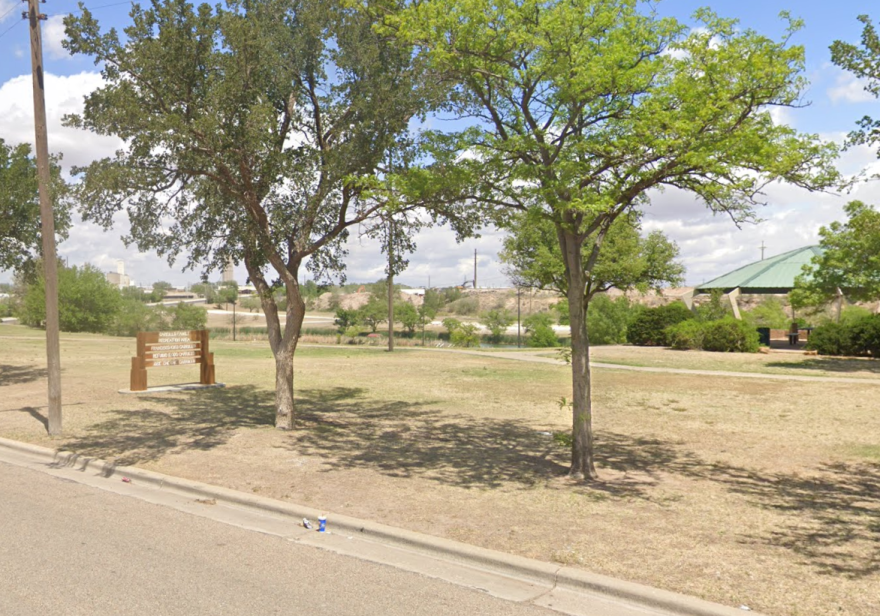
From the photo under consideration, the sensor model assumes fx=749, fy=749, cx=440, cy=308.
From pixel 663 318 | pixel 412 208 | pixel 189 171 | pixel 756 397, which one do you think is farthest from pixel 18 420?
pixel 663 318

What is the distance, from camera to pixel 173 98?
11.1m

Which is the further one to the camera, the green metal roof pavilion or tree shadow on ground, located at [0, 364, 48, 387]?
the green metal roof pavilion

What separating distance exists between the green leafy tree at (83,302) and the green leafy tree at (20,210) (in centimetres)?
4157

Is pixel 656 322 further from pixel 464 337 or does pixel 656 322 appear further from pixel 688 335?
pixel 464 337

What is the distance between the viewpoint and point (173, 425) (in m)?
13.2

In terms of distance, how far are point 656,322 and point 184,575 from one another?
31198mm

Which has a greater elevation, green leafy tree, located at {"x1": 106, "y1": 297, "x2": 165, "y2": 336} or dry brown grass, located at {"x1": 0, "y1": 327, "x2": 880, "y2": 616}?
green leafy tree, located at {"x1": 106, "y1": 297, "x2": 165, "y2": 336}

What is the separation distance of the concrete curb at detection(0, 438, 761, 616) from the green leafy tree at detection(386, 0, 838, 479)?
310 cm

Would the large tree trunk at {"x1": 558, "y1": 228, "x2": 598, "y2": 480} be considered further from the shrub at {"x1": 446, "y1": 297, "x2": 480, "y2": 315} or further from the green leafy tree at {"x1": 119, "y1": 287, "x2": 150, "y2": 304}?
the shrub at {"x1": 446, "y1": 297, "x2": 480, "y2": 315}

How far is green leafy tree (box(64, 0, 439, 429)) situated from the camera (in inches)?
428

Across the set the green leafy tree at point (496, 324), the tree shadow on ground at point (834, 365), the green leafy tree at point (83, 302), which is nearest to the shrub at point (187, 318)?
the green leafy tree at point (83, 302)

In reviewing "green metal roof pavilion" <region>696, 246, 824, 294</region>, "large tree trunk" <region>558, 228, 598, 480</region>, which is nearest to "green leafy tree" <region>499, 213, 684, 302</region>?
"green metal roof pavilion" <region>696, 246, 824, 294</region>

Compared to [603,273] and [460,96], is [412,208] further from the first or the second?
[603,273]

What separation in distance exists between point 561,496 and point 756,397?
420 inches
